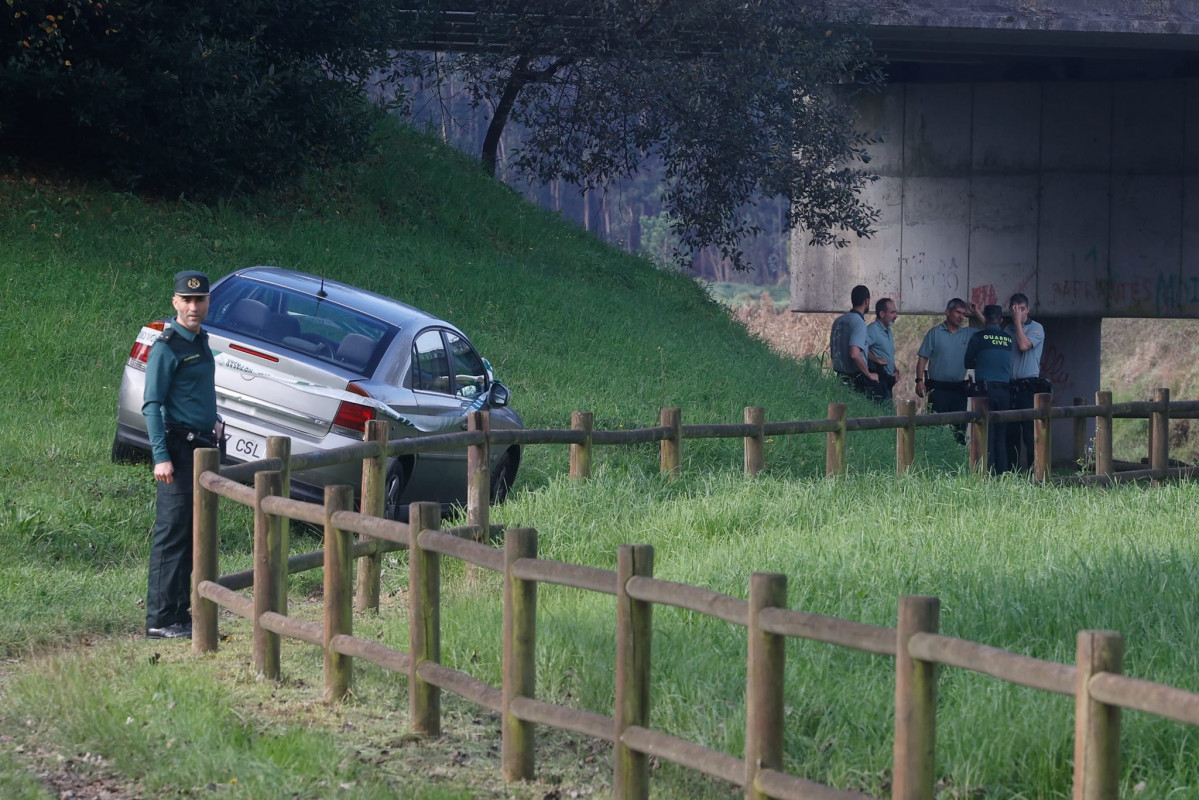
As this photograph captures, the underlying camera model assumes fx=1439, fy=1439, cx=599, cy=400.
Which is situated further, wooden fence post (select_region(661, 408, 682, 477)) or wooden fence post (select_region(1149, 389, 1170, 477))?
wooden fence post (select_region(1149, 389, 1170, 477))

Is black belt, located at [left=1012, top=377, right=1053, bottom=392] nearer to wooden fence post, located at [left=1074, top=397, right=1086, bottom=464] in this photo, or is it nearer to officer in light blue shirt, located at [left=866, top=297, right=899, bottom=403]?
wooden fence post, located at [left=1074, top=397, right=1086, bottom=464]

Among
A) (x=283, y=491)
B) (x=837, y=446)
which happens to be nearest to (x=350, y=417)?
(x=283, y=491)

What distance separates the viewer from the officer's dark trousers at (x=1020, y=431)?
1398cm

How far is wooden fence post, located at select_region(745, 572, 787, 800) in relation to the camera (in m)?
4.07

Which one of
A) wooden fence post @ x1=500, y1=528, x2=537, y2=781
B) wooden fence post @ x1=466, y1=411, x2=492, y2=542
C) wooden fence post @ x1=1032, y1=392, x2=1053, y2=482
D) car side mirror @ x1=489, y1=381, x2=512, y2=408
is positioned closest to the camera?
wooden fence post @ x1=500, y1=528, x2=537, y2=781

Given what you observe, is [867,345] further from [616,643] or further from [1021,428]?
[616,643]

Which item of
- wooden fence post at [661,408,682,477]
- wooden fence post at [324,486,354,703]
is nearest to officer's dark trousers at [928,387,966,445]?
wooden fence post at [661,408,682,477]

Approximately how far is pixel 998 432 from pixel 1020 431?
712 mm

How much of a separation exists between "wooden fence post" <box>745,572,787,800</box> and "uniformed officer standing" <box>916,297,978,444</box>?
10.7 m

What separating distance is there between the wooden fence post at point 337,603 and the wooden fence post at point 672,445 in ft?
15.8

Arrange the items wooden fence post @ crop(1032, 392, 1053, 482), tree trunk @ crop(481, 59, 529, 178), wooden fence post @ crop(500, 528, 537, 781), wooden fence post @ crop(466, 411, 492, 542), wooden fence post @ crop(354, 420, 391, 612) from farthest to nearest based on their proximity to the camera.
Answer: tree trunk @ crop(481, 59, 529, 178) < wooden fence post @ crop(1032, 392, 1053, 482) < wooden fence post @ crop(466, 411, 492, 542) < wooden fence post @ crop(354, 420, 391, 612) < wooden fence post @ crop(500, 528, 537, 781)

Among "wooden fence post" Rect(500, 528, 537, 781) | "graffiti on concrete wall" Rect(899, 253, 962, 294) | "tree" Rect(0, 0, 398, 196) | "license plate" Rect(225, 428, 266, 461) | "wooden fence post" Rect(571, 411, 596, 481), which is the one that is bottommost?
"wooden fence post" Rect(500, 528, 537, 781)

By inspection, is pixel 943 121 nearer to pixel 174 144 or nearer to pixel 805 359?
pixel 805 359

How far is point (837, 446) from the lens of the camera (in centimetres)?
1116
